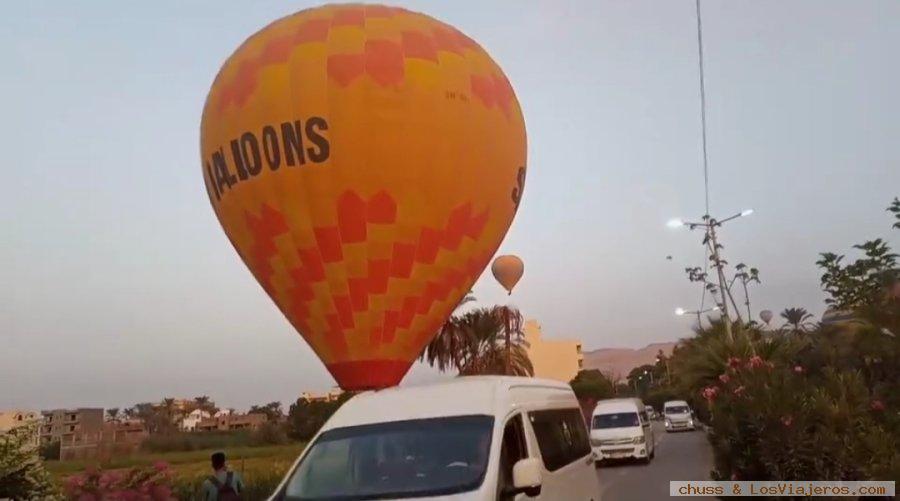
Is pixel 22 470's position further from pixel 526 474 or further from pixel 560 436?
pixel 526 474

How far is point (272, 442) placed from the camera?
59.5 metres

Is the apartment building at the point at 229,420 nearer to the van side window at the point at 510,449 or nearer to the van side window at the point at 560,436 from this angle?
the van side window at the point at 560,436

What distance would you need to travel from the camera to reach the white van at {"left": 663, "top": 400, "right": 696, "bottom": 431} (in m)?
48.6

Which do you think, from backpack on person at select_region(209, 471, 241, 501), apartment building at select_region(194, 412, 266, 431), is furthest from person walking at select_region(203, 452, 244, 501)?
apartment building at select_region(194, 412, 266, 431)

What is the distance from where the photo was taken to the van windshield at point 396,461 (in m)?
6.38

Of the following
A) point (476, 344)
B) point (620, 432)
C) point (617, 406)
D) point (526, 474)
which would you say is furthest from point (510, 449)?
point (476, 344)

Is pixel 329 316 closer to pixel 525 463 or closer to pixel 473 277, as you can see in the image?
pixel 473 277

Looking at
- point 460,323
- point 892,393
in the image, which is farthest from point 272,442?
point 892,393

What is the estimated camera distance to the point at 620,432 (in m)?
25.8

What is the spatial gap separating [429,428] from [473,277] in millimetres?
11266

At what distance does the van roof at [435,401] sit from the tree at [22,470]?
5.82 meters

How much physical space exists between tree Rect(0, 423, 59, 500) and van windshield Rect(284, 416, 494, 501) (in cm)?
599

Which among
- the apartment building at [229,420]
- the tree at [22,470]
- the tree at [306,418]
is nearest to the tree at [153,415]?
the apartment building at [229,420]

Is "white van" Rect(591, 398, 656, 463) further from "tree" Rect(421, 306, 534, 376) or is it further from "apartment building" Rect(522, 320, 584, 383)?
"apartment building" Rect(522, 320, 584, 383)
